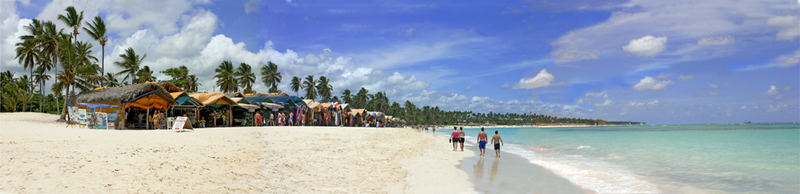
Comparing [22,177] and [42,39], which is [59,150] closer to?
[22,177]

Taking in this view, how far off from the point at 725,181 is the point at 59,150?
16161 millimetres

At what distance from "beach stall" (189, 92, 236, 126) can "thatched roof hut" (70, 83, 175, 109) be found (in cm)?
320

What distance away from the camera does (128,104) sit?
20.3 metres

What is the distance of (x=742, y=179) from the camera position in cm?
1209

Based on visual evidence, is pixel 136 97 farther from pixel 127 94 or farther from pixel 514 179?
pixel 514 179

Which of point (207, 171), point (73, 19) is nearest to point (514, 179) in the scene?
point (207, 171)

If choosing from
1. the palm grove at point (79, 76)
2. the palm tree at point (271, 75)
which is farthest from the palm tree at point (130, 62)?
the palm tree at point (271, 75)

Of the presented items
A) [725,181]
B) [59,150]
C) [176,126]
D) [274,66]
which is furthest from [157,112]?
[274,66]

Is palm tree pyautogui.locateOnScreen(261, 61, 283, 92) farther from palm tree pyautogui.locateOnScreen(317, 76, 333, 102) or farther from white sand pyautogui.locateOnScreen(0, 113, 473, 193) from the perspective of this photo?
white sand pyautogui.locateOnScreen(0, 113, 473, 193)

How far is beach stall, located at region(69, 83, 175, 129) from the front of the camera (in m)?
20.0

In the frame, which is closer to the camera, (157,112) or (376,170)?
(376,170)

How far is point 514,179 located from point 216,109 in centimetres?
2181

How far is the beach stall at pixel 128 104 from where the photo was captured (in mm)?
20016

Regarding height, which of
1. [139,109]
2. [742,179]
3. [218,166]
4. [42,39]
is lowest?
[742,179]
